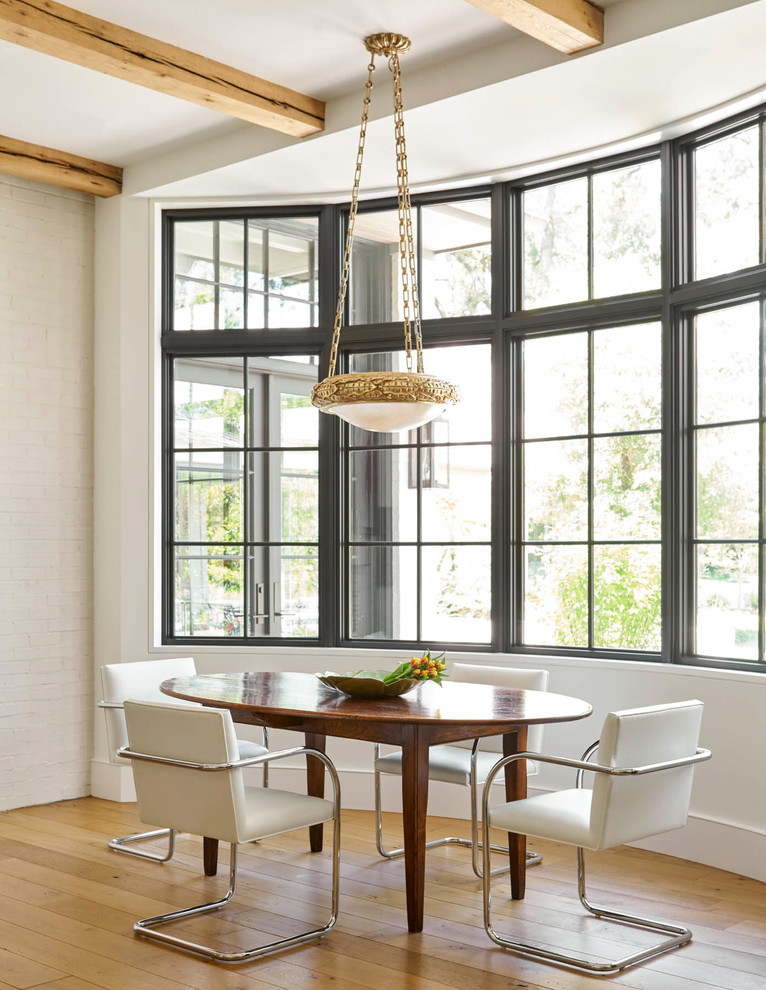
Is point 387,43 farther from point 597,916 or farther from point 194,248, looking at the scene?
point 597,916

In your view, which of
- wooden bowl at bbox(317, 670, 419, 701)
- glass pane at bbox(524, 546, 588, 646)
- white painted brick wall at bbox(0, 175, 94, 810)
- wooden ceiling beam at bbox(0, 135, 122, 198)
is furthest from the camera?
white painted brick wall at bbox(0, 175, 94, 810)

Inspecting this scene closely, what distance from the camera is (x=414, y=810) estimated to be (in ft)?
12.4

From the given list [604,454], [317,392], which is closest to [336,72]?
[317,392]

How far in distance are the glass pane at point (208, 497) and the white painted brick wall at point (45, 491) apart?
0.53 meters

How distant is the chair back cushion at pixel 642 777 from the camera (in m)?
3.35

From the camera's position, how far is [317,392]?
13.4 ft

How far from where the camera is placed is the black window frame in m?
4.93

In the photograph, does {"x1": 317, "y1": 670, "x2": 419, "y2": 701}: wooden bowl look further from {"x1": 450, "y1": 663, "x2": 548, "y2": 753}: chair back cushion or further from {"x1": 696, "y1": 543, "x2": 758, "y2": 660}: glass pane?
{"x1": 696, "y1": 543, "x2": 758, "y2": 660}: glass pane

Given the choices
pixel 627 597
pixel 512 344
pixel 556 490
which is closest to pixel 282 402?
pixel 512 344

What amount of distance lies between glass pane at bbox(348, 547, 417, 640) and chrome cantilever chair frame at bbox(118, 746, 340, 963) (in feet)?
6.88

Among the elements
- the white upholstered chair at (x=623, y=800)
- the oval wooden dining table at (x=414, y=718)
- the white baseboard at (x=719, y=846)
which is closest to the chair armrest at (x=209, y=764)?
the oval wooden dining table at (x=414, y=718)

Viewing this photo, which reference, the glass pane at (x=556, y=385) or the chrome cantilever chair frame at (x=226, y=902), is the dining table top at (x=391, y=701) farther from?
the glass pane at (x=556, y=385)

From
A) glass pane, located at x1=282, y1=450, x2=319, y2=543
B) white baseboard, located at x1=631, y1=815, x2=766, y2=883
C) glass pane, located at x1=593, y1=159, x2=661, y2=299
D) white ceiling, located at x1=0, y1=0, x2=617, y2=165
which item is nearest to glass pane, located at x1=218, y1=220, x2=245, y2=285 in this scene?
white ceiling, located at x1=0, y1=0, x2=617, y2=165

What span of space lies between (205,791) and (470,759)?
1.31 metres
